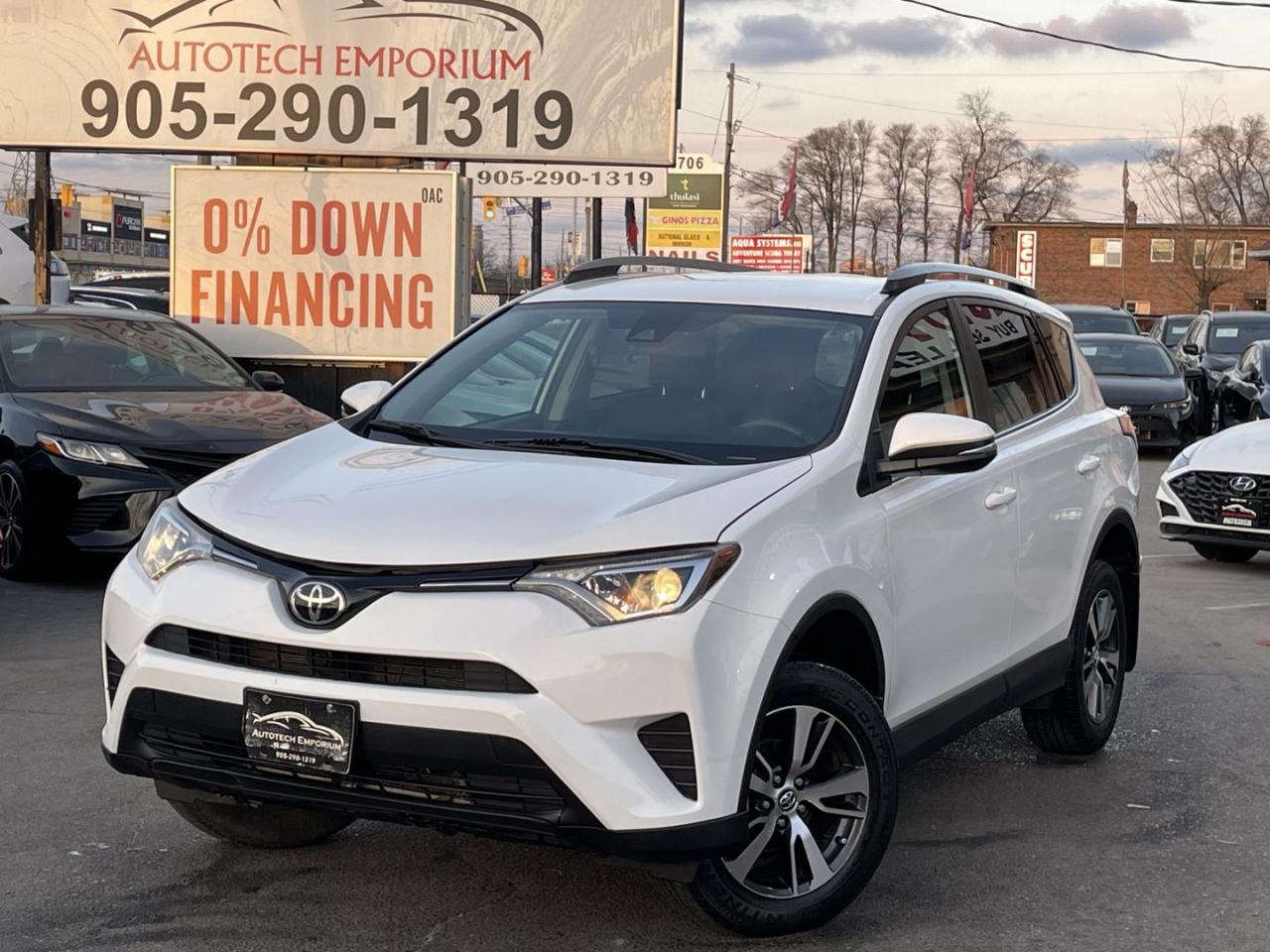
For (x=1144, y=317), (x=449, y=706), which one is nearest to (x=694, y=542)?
(x=449, y=706)

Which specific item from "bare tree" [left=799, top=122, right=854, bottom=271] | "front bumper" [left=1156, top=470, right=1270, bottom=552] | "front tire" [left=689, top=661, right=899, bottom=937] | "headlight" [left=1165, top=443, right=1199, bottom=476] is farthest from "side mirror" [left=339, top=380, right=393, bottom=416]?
"bare tree" [left=799, top=122, right=854, bottom=271]

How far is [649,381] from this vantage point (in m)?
5.09

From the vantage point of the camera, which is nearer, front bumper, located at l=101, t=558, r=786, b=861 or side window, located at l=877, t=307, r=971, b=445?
front bumper, located at l=101, t=558, r=786, b=861

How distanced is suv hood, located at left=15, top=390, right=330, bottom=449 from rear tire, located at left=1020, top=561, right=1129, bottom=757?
5.23 meters

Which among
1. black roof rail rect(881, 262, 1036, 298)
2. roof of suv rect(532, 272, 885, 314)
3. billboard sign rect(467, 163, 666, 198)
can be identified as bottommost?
roof of suv rect(532, 272, 885, 314)

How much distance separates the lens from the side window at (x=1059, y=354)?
6.41 meters

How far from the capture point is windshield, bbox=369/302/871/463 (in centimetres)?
476

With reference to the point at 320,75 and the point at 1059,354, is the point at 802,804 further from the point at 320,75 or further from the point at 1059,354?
the point at 320,75

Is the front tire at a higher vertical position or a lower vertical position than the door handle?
lower

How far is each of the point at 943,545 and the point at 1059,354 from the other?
1.92 meters

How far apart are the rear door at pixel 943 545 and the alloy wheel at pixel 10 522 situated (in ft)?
20.1

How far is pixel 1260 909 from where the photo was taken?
4625 millimetres

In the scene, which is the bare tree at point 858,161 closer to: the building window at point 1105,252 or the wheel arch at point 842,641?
the building window at point 1105,252

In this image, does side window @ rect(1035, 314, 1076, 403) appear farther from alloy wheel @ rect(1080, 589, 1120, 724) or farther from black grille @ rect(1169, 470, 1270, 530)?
black grille @ rect(1169, 470, 1270, 530)
